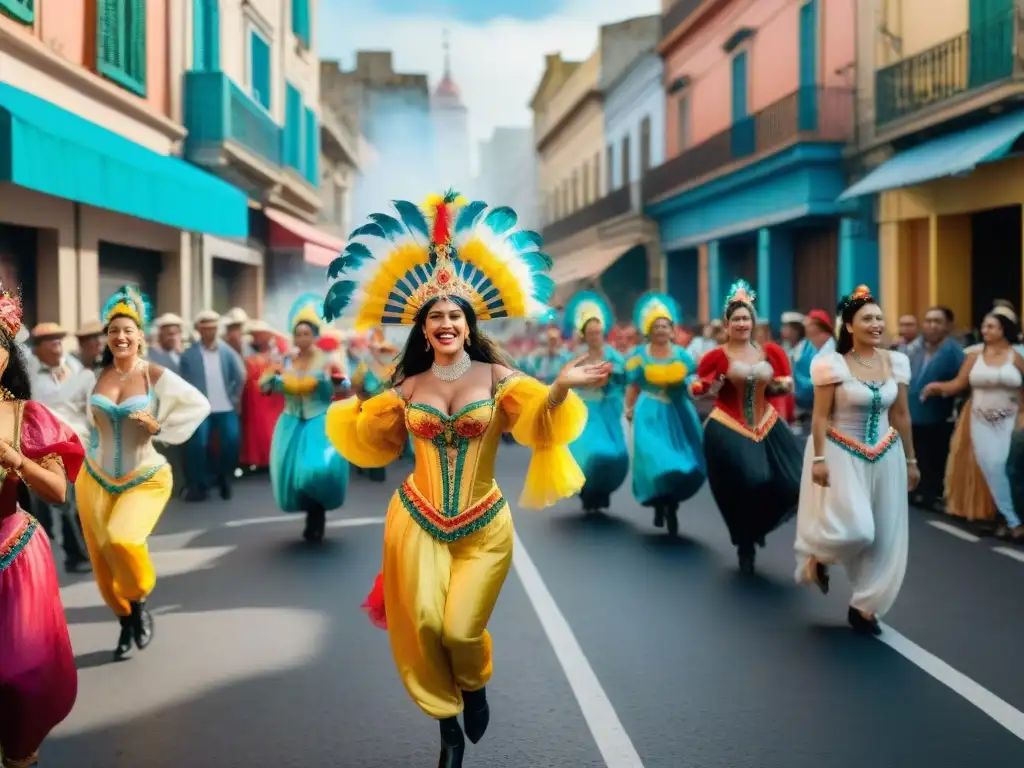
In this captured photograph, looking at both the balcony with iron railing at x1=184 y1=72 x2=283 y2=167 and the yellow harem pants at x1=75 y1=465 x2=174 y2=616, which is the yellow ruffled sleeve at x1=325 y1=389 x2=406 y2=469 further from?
the balcony with iron railing at x1=184 y1=72 x2=283 y2=167

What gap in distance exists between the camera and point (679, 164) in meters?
33.2

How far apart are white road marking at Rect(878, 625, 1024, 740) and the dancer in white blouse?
0.71 ft

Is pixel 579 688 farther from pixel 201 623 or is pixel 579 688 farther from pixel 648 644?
pixel 201 623

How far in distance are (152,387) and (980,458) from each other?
6564mm

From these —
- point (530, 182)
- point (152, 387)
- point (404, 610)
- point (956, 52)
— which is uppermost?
point (530, 182)

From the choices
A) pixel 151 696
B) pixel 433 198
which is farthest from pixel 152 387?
pixel 433 198

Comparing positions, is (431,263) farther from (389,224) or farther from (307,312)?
(307,312)

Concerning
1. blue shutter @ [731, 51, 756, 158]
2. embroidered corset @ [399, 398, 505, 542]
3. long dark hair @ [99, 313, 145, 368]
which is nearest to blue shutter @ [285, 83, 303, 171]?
blue shutter @ [731, 51, 756, 158]

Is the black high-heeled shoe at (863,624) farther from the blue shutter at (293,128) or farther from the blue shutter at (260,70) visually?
the blue shutter at (293,128)

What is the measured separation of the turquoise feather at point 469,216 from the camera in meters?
5.60

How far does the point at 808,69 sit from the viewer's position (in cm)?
2556

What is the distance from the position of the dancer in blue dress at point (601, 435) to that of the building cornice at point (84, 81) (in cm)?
637

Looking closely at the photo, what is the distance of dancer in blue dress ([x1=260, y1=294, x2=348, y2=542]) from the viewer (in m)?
10.4

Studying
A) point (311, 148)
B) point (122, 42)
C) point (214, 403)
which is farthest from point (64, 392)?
point (311, 148)
